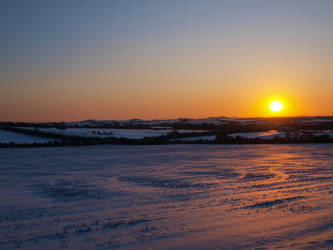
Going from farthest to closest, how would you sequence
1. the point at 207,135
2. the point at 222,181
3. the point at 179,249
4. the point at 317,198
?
the point at 207,135
the point at 222,181
the point at 317,198
the point at 179,249

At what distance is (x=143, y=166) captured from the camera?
46.9 ft

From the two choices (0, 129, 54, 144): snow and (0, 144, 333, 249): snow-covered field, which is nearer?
(0, 144, 333, 249): snow-covered field

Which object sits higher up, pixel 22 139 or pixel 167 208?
pixel 22 139

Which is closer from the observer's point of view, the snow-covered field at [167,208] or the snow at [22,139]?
the snow-covered field at [167,208]

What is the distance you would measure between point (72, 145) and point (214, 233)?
70.5 feet

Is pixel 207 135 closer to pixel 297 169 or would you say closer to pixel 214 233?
pixel 297 169

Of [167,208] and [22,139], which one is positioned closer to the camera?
[167,208]

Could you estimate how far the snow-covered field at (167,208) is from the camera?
5.57 metres

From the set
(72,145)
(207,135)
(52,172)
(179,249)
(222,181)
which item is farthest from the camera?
(207,135)

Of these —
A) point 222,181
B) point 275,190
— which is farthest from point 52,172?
point 275,190

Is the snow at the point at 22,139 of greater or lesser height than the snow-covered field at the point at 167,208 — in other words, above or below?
above

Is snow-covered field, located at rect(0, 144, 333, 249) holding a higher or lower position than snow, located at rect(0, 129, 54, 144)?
lower

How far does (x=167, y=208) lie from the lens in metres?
7.46

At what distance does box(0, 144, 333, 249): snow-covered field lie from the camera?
5574 mm
